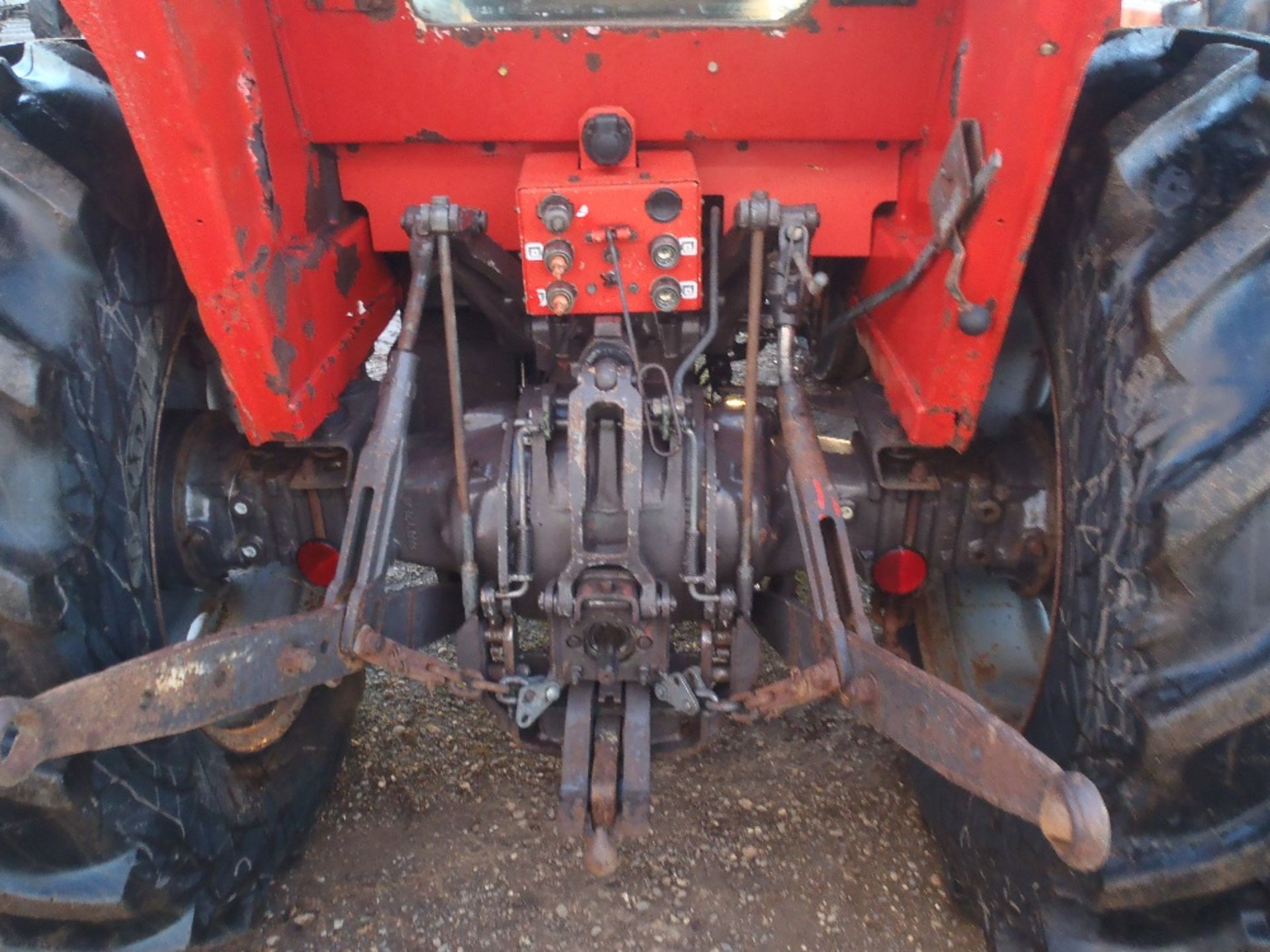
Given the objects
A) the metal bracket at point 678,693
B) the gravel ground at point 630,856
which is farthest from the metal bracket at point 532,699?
the gravel ground at point 630,856

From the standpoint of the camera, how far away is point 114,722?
3.45 feet

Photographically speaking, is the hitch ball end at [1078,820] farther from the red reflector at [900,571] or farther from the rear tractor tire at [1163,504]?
the red reflector at [900,571]

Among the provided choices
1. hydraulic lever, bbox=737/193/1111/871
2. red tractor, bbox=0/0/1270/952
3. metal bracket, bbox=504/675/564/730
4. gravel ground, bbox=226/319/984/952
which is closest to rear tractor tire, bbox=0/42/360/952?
red tractor, bbox=0/0/1270/952

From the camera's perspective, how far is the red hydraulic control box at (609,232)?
151 centimetres

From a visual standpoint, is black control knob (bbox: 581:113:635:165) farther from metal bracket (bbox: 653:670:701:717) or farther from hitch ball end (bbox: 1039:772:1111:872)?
hitch ball end (bbox: 1039:772:1111:872)

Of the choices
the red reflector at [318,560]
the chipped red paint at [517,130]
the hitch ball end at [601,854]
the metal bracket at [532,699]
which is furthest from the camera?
the red reflector at [318,560]

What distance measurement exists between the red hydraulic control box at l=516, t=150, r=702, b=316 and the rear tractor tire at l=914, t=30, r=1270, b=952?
2.01 ft

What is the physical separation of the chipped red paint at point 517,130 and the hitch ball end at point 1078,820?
694 millimetres

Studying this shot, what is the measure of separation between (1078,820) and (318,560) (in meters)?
1.38

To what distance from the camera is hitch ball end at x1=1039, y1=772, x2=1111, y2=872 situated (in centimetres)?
86

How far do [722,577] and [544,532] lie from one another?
0.35 metres

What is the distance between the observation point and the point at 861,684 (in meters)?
1.21

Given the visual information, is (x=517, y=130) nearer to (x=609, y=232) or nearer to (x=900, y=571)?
(x=609, y=232)

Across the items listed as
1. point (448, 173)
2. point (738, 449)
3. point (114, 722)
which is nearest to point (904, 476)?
point (738, 449)
